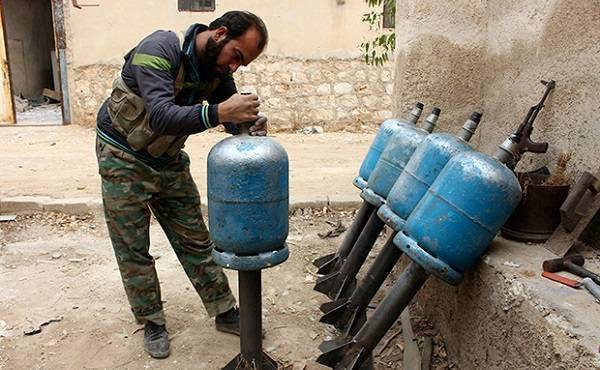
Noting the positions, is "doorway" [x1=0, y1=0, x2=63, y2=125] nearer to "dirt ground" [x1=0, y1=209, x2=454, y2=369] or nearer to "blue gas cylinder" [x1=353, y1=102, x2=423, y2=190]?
"dirt ground" [x1=0, y1=209, x2=454, y2=369]

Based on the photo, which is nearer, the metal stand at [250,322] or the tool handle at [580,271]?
the tool handle at [580,271]

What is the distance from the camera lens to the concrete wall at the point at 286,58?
26.2 feet

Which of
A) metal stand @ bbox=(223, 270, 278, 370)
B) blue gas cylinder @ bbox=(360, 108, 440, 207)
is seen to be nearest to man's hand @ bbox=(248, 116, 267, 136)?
metal stand @ bbox=(223, 270, 278, 370)

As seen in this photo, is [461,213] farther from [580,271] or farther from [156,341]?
[156,341]

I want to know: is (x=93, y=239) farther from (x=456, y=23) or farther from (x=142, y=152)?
(x=456, y=23)

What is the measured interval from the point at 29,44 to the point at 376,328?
13.3m

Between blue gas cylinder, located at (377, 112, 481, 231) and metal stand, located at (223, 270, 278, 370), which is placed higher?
blue gas cylinder, located at (377, 112, 481, 231)

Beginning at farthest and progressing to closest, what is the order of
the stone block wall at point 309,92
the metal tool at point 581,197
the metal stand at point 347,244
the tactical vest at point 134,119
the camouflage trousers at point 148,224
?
the stone block wall at point 309,92 → the metal stand at point 347,244 → the camouflage trousers at point 148,224 → the tactical vest at point 134,119 → the metal tool at point 581,197

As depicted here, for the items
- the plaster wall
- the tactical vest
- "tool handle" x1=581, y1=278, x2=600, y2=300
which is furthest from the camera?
the plaster wall

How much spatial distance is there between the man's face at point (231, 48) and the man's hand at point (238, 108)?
277mm

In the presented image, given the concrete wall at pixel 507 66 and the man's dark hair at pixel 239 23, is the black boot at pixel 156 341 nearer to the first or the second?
the man's dark hair at pixel 239 23

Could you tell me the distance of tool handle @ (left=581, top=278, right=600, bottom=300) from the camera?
1685 millimetres

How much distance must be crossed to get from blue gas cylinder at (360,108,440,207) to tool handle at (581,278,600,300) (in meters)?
1.00

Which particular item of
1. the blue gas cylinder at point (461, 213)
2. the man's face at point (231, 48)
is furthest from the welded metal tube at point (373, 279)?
the man's face at point (231, 48)
